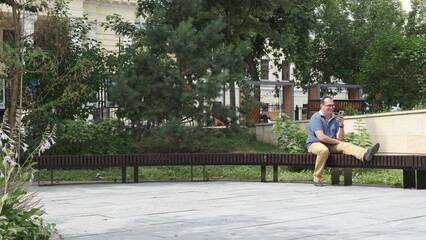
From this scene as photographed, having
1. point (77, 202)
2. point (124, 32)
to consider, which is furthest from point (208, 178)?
point (124, 32)

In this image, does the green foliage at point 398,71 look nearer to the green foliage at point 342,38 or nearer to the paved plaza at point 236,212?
the paved plaza at point 236,212

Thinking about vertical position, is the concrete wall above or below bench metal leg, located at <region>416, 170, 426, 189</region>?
above

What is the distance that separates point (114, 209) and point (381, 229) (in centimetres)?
361

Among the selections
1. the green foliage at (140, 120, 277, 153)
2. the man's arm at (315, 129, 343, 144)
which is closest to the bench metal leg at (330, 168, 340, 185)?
the man's arm at (315, 129, 343, 144)

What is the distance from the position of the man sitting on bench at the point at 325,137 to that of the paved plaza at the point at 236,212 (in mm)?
496

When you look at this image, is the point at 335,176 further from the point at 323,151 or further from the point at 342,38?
the point at 342,38

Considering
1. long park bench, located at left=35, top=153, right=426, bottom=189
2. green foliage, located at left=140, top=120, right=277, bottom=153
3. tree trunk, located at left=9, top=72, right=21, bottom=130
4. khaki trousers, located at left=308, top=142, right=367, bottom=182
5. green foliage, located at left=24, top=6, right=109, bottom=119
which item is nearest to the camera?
long park bench, located at left=35, top=153, right=426, bottom=189

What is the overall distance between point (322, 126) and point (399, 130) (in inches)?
191

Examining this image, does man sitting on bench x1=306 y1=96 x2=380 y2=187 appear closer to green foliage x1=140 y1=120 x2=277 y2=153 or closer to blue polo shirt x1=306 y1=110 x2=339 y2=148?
blue polo shirt x1=306 y1=110 x2=339 y2=148

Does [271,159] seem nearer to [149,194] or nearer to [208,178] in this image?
[208,178]

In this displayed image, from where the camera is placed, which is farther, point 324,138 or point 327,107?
point 327,107

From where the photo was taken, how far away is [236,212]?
8.70 meters

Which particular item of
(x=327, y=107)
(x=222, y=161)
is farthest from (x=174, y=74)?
(x=327, y=107)

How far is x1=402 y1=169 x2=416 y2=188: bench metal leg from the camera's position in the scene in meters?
11.8
